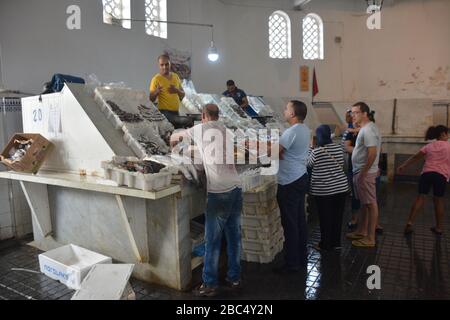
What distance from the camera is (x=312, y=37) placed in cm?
1000

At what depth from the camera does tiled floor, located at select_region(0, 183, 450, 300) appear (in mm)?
3139

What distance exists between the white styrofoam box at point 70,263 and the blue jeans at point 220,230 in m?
1.06

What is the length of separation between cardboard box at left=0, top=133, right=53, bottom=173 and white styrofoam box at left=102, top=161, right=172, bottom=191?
122 centimetres

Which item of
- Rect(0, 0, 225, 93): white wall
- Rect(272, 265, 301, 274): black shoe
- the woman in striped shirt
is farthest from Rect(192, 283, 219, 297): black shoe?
Rect(0, 0, 225, 93): white wall

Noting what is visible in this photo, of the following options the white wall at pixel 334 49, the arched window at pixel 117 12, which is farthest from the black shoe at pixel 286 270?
the arched window at pixel 117 12

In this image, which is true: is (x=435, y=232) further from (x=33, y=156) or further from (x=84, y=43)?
(x=84, y=43)

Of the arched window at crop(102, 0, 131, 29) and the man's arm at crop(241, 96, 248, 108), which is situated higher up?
the arched window at crop(102, 0, 131, 29)

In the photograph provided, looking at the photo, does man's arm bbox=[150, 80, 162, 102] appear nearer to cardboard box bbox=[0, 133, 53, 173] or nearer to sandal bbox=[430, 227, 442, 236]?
cardboard box bbox=[0, 133, 53, 173]

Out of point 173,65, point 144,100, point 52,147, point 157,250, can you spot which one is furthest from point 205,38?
point 157,250

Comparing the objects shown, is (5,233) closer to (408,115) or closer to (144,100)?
(144,100)

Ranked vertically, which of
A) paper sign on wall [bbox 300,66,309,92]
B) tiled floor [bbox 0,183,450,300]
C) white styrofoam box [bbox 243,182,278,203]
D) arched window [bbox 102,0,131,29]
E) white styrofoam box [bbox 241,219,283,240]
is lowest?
tiled floor [bbox 0,183,450,300]

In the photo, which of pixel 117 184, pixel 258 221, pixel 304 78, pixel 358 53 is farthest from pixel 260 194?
pixel 358 53

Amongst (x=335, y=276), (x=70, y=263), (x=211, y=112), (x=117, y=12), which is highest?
(x=117, y=12)

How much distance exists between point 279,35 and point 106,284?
845cm
